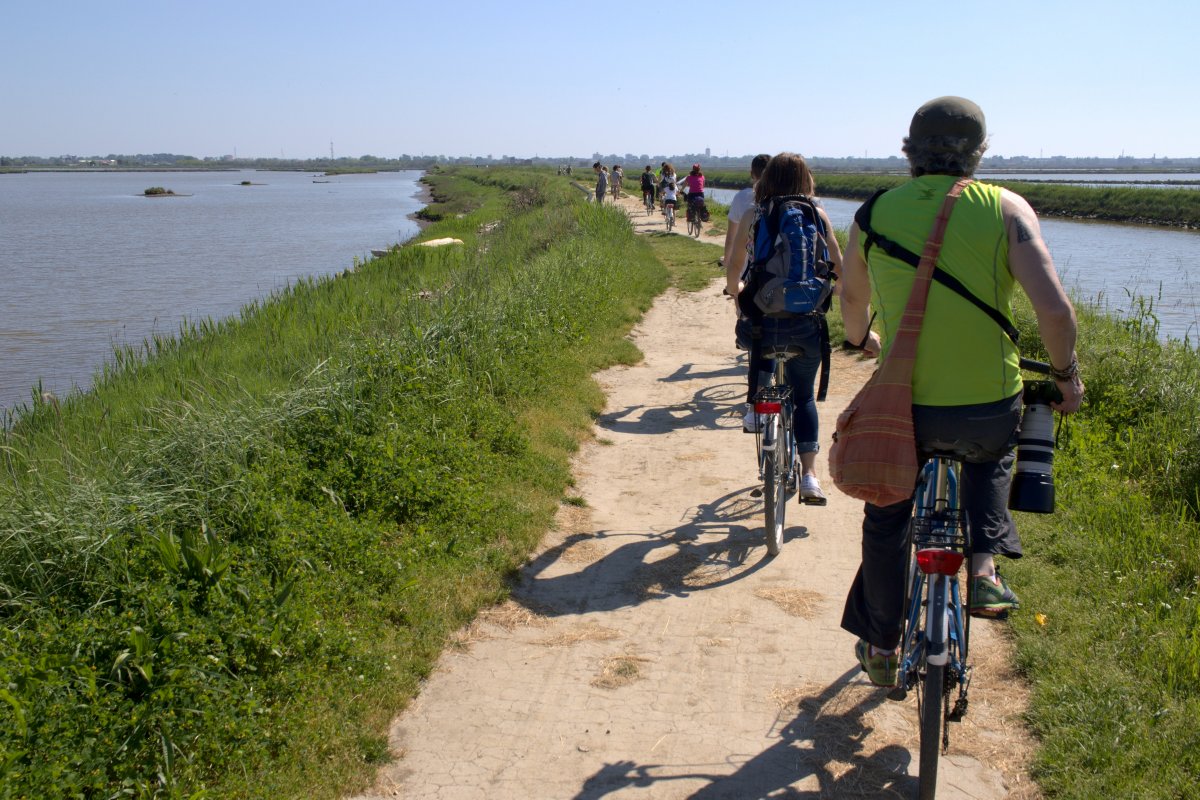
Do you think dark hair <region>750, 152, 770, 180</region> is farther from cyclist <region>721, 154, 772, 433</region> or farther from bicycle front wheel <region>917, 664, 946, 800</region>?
bicycle front wheel <region>917, 664, 946, 800</region>

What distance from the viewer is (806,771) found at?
10.7 ft

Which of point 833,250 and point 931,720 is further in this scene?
point 833,250

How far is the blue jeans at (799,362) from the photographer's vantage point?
200 inches

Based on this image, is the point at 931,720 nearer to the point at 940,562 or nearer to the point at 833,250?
the point at 940,562

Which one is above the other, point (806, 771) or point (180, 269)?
point (180, 269)

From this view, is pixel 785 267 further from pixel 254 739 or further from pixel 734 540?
pixel 254 739

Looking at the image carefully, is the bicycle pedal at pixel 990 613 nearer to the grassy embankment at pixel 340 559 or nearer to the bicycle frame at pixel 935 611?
the bicycle frame at pixel 935 611

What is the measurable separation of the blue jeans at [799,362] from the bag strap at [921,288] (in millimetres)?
2232

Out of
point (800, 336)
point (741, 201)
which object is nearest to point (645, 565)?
point (800, 336)

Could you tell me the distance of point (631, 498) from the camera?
6.23m

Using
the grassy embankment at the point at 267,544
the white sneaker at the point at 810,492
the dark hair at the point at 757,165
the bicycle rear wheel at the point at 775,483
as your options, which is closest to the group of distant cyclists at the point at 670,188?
the grassy embankment at the point at 267,544

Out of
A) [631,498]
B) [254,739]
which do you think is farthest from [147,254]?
[254,739]

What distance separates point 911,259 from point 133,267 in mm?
29432

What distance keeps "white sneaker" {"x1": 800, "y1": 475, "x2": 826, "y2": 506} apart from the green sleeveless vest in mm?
2531
